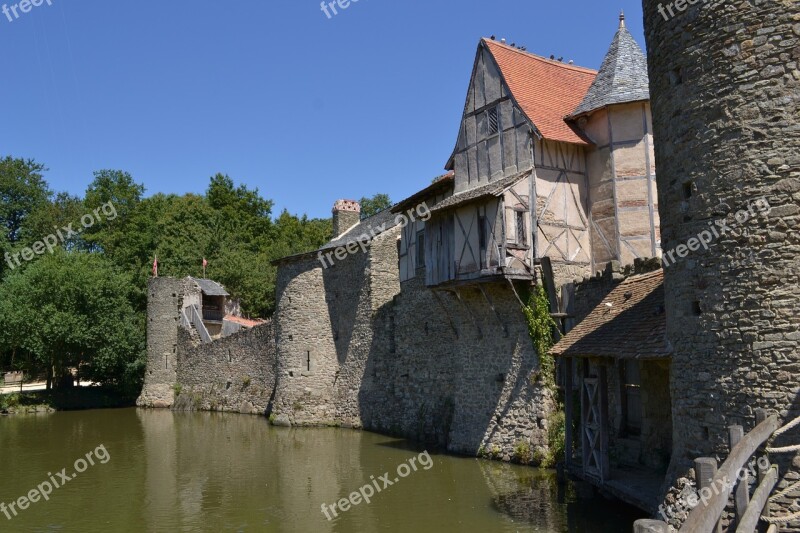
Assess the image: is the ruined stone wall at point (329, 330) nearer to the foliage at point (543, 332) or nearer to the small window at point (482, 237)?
the small window at point (482, 237)

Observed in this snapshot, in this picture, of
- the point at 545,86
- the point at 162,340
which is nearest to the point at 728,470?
the point at 545,86

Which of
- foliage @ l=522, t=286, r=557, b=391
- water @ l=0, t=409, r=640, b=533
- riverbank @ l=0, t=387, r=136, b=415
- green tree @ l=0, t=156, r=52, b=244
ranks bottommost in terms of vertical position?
water @ l=0, t=409, r=640, b=533

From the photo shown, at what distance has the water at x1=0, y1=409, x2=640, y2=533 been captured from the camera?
10.7 m

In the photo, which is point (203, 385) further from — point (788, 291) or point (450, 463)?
point (788, 291)

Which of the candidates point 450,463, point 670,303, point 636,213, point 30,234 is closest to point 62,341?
point 30,234

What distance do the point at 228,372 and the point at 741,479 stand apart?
79.3 feet

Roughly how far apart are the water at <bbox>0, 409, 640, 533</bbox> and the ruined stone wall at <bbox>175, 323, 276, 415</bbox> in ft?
15.6

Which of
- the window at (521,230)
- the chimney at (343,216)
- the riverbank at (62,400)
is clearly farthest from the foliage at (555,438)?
the riverbank at (62,400)

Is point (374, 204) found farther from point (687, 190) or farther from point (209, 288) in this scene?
point (687, 190)

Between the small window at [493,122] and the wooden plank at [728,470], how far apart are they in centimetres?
1034

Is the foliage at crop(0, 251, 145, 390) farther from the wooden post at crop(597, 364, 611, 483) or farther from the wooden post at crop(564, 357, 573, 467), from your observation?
the wooden post at crop(597, 364, 611, 483)

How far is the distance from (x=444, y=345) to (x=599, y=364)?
26.0 feet

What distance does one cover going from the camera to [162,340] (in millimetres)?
31438

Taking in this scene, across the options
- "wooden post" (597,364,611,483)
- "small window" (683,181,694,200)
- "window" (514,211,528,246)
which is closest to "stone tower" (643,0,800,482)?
"small window" (683,181,694,200)
